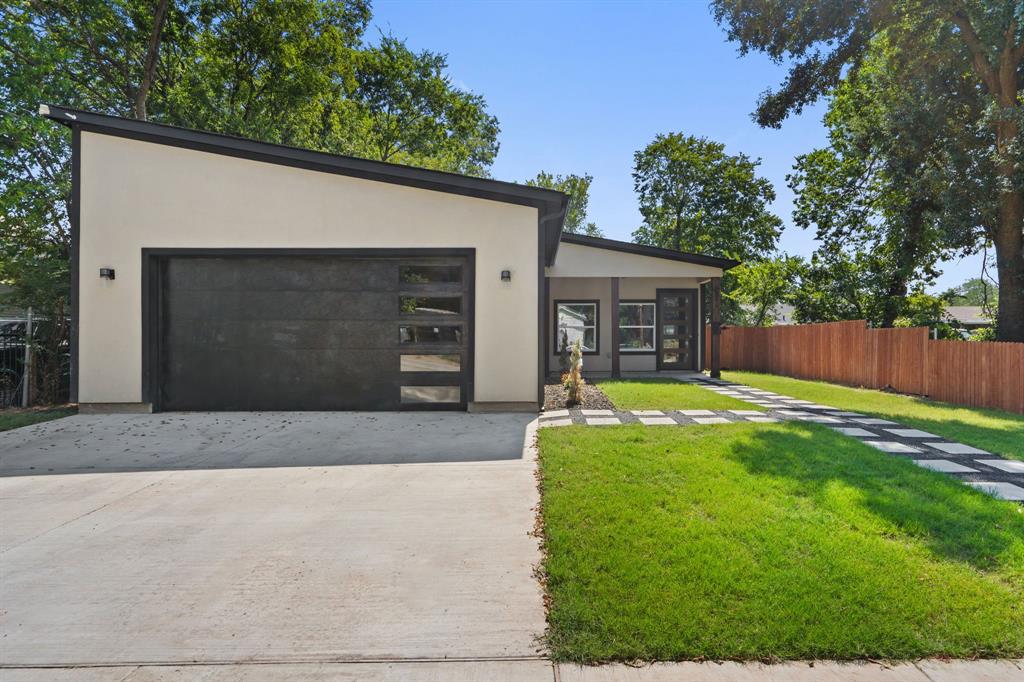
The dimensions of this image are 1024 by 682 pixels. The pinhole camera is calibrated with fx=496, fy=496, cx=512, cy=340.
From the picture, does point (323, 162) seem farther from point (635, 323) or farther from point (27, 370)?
point (635, 323)

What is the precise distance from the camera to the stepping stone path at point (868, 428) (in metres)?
4.46

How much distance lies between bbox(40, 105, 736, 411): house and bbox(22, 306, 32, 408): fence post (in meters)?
2.03

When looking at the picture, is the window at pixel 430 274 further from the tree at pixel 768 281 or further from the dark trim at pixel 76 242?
the tree at pixel 768 281

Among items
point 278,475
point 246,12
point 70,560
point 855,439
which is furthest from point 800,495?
point 246,12

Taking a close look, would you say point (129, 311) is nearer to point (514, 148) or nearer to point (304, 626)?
point (304, 626)

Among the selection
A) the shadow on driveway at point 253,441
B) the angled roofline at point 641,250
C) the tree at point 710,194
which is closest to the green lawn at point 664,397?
the shadow on driveway at point 253,441

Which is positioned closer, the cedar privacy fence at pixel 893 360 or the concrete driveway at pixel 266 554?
the concrete driveway at pixel 266 554

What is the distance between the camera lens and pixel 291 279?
26.1 feet

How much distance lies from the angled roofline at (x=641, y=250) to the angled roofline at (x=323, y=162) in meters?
4.69

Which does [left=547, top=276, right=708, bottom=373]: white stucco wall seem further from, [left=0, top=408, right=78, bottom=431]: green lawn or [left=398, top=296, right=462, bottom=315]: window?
[left=0, top=408, right=78, bottom=431]: green lawn

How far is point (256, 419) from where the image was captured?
737cm

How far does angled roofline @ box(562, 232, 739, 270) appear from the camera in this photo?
12367 millimetres

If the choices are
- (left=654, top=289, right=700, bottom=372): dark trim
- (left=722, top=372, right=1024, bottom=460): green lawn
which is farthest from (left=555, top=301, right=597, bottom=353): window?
(left=722, top=372, right=1024, bottom=460): green lawn

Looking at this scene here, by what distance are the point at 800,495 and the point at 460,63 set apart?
2556 centimetres
